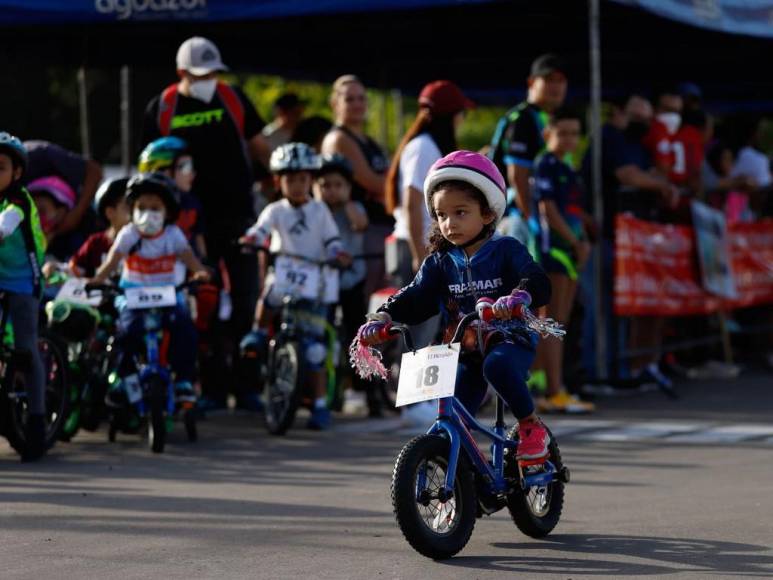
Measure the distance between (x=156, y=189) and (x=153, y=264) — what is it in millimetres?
468

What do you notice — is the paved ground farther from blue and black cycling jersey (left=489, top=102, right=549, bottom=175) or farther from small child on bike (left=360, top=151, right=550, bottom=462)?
blue and black cycling jersey (left=489, top=102, right=549, bottom=175)

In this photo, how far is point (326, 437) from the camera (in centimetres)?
1147

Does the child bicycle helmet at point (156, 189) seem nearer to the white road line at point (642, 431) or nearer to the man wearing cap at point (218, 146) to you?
the man wearing cap at point (218, 146)

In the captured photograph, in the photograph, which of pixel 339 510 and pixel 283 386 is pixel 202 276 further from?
pixel 339 510

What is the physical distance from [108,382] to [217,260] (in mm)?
2038

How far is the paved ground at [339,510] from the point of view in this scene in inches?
263

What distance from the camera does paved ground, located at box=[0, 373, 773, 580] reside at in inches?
263

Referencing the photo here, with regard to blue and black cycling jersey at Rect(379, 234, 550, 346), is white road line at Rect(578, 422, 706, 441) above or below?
below

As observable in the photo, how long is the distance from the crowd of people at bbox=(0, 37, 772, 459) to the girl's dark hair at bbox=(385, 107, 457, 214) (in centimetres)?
1

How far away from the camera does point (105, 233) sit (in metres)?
11.6

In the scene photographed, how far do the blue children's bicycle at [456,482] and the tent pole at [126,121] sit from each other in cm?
768

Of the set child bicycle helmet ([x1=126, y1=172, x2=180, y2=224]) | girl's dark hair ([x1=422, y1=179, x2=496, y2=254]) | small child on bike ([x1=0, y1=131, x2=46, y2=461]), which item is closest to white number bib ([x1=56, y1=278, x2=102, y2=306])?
child bicycle helmet ([x1=126, y1=172, x2=180, y2=224])

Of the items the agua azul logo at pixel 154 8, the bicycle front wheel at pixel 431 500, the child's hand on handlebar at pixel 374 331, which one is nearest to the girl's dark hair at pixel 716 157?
the agua azul logo at pixel 154 8

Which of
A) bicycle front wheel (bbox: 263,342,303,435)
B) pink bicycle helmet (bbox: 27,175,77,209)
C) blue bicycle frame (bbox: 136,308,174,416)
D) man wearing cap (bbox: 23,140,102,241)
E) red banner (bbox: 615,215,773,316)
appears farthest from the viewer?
red banner (bbox: 615,215,773,316)
